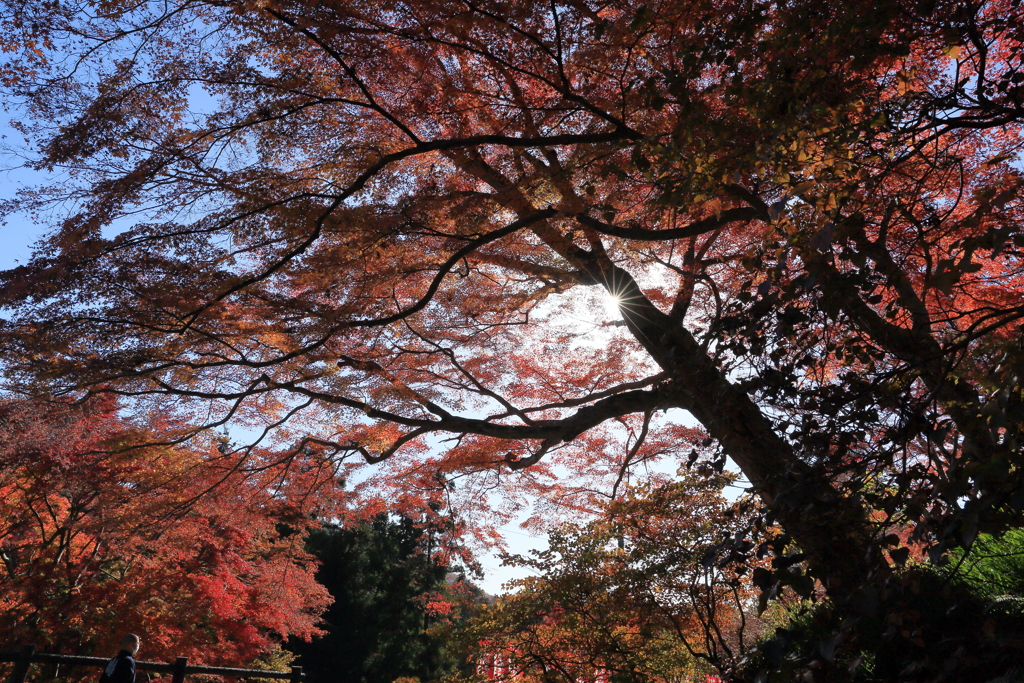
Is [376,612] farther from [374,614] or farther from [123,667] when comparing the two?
[123,667]

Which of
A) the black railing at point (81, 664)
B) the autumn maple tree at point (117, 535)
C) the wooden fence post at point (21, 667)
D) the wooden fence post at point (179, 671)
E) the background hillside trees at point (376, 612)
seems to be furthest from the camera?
the background hillside trees at point (376, 612)

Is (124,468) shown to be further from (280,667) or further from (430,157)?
(280,667)

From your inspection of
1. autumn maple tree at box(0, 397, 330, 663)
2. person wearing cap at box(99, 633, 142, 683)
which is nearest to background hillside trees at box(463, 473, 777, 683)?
person wearing cap at box(99, 633, 142, 683)

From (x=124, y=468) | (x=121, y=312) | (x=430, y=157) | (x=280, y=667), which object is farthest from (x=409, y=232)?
(x=280, y=667)

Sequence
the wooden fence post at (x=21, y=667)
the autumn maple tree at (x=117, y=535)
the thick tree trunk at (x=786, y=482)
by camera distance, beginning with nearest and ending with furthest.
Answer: the thick tree trunk at (x=786, y=482) → the wooden fence post at (x=21, y=667) → the autumn maple tree at (x=117, y=535)

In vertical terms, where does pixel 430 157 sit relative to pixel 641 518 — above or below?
above

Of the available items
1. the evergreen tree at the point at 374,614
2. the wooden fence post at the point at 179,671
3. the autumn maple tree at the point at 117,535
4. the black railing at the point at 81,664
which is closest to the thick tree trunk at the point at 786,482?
the black railing at the point at 81,664

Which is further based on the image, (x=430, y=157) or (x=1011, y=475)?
(x=430, y=157)

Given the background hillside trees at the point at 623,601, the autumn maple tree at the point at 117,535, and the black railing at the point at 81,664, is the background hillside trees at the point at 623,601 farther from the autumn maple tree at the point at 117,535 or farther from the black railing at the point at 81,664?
the autumn maple tree at the point at 117,535

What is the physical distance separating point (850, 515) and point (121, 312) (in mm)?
5480

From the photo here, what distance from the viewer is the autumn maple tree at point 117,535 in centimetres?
734

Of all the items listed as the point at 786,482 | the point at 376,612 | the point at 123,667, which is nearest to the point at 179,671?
the point at 123,667

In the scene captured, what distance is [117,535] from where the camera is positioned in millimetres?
7816

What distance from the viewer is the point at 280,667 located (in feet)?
41.8
